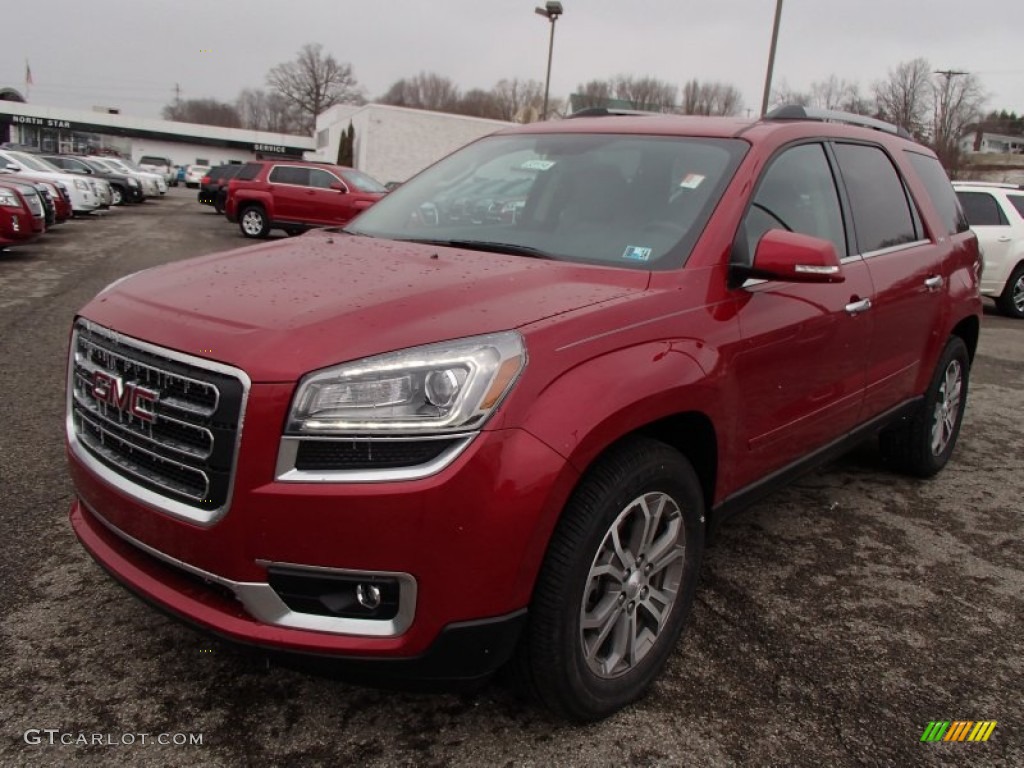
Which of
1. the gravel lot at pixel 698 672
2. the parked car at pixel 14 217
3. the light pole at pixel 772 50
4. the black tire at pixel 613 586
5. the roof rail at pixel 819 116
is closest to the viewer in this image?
the black tire at pixel 613 586

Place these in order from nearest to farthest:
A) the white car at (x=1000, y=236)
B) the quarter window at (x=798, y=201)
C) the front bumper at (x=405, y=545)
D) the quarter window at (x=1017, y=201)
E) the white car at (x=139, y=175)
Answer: the front bumper at (x=405, y=545)
the quarter window at (x=798, y=201)
the white car at (x=1000, y=236)
the quarter window at (x=1017, y=201)
the white car at (x=139, y=175)

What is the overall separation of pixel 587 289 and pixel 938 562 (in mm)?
2302

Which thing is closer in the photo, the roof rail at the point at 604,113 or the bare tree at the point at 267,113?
the roof rail at the point at 604,113

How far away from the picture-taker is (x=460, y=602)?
6.40 feet

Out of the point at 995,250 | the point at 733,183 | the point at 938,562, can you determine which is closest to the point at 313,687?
the point at 733,183

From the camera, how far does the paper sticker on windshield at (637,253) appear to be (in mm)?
2695

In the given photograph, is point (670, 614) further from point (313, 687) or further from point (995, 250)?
point (995, 250)

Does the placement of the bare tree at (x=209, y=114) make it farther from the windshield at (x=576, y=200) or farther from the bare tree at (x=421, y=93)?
the windshield at (x=576, y=200)

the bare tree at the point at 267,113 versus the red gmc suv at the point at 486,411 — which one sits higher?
the bare tree at the point at 267,113

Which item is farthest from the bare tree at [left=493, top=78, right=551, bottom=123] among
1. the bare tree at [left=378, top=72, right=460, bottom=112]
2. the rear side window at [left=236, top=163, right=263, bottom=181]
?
the rear side window at [left=236, top=163, right=263, bottom=181]

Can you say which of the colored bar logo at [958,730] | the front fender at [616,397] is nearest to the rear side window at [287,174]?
the front fender at [616,397]

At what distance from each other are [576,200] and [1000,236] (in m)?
11.6

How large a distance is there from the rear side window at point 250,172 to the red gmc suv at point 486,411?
16724mm

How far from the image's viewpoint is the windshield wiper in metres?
2.80
